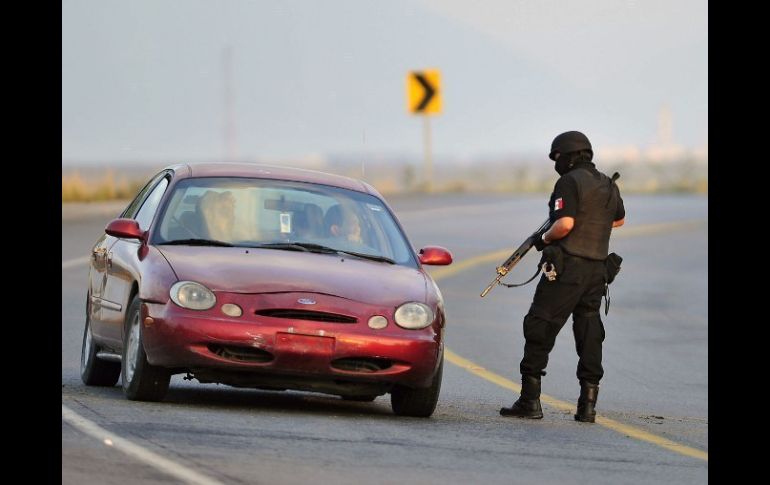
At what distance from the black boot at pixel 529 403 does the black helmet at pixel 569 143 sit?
4.62 feet

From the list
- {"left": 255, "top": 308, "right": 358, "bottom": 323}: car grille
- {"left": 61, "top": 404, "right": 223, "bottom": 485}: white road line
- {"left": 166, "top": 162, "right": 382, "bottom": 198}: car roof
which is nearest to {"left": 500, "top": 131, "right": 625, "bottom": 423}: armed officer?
{"left": 166, "top": 162, "right": 382, "bottom": 198}: car roof

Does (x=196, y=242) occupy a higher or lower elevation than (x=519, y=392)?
higher

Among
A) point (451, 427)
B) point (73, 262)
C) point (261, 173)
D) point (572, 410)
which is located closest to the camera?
point (451, 427)

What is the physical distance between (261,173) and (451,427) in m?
2.41

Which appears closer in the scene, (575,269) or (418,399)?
(418,399)

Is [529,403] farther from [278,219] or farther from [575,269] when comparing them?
[278,219]

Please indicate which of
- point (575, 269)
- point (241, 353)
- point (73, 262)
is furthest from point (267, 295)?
point (73, 262)

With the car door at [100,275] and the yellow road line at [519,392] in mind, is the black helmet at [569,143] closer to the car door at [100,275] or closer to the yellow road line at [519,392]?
the yellow road line at [519,392]

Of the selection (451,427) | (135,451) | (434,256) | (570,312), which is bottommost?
(451,427)

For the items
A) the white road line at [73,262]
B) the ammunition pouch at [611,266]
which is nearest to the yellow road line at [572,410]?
the ammunition pouch at [611,266]

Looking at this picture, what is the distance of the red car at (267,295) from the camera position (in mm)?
11133

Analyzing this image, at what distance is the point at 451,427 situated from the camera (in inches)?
446

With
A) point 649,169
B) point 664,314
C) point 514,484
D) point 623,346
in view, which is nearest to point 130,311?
point 514,484
